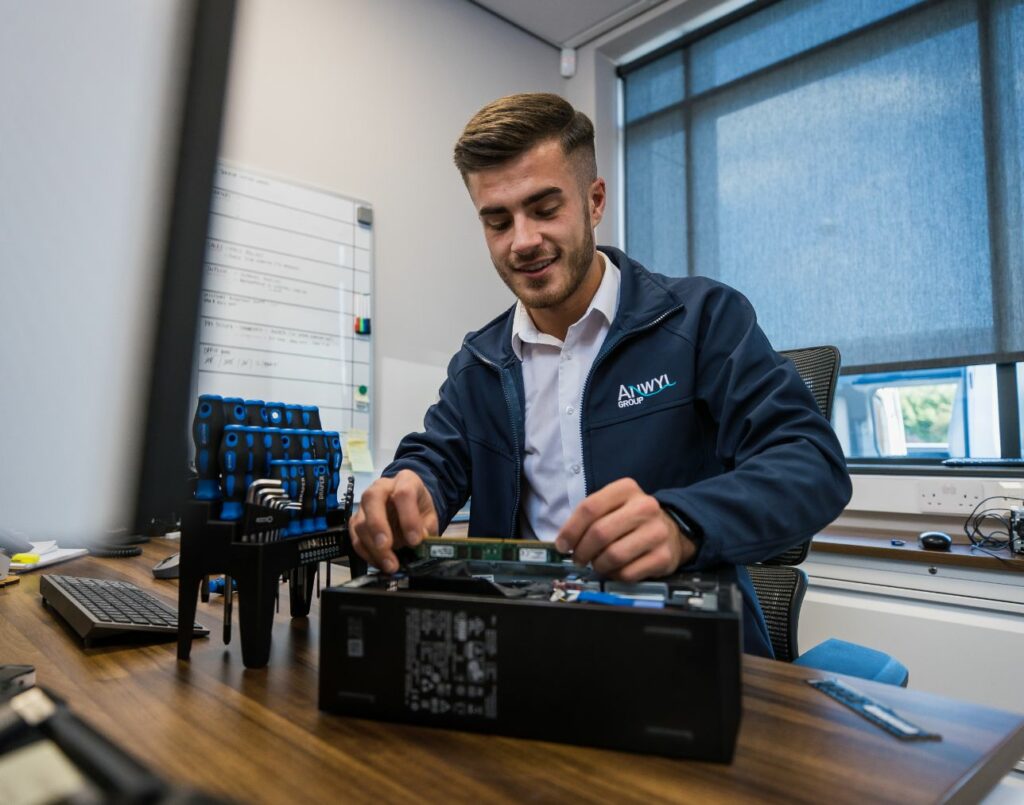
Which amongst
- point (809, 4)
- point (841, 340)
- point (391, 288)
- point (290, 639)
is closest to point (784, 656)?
point (290, 639)

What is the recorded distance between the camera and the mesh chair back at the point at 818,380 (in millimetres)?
1245

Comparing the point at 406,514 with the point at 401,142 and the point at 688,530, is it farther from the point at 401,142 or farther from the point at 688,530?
the point at 401,142

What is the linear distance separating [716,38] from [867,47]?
679 mm

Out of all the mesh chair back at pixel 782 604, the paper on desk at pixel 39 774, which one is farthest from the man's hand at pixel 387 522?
the mesh chair back at pixel 782 604

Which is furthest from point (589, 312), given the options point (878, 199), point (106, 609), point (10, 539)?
point (878, 199)

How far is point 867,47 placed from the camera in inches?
95.1

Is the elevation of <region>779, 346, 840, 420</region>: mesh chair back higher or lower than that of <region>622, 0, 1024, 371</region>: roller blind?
lower

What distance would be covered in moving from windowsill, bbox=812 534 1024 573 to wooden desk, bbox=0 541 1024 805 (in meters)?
1.14

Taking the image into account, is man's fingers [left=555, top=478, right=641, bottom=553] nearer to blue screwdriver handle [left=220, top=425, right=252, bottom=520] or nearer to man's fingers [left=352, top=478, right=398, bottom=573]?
man's fingers [left=352, top=478, right=398, bottom=573]

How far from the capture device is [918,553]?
158 centimetres

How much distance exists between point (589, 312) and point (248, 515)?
2.35 feet

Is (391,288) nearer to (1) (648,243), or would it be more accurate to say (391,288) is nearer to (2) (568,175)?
(1) (648,243)

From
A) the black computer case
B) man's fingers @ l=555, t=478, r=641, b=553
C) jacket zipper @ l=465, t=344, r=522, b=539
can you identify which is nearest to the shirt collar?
jacket zipper @ l=465, t=344, r=522, b=539

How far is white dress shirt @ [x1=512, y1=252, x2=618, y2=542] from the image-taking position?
3.71 ft
